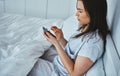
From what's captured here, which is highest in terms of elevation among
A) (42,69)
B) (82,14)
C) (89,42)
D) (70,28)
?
(82,14)

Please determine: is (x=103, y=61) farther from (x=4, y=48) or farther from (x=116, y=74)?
(x=4, y=48)

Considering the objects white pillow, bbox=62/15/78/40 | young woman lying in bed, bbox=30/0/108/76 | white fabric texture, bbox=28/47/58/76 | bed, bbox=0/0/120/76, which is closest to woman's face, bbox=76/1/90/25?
young woman lying in bed, bbox=30/0/108/76

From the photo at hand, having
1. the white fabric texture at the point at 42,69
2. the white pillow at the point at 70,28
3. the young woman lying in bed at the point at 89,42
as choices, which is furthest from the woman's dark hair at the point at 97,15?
the white pillow at the point at 70,28

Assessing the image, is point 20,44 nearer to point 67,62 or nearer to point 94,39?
point 67,62

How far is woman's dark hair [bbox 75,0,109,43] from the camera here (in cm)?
93

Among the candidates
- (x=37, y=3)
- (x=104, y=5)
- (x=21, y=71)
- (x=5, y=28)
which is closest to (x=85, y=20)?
(x=104, y=5)

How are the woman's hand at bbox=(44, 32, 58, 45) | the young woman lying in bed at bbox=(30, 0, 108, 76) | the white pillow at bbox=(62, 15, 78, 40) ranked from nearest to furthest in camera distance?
1. the young woman lying in bed at bbox=(30, 0, 108, 76)
2. the woman's hand at bbox=(44, 32, 58, 45)
3. the white pillow at bbox=(62, 15, 78, 40)

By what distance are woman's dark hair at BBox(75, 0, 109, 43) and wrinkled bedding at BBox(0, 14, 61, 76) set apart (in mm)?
445

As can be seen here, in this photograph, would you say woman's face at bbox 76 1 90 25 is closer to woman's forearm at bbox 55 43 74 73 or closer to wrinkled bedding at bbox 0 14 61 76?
woman's forearm at bbox 55 43 74 73

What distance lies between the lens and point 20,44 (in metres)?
1.53

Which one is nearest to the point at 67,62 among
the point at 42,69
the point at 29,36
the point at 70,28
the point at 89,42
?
the point at 89,42

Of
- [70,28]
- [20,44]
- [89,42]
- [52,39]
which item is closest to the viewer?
[89,42]

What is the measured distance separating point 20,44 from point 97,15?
780mm

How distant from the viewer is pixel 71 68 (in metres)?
0.98
